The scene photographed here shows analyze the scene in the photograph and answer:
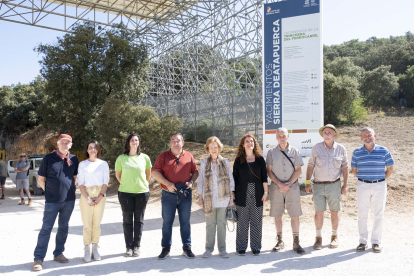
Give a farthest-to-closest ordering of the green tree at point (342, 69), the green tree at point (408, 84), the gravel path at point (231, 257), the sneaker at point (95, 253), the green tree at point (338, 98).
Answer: the green tree at point (408, 84)
the green tree at point (342, 69)
the green tree at point (338, 98)
the sneaker at point (95, 253)
the gravel path at point (231, 257)

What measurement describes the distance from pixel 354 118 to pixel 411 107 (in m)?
8.22

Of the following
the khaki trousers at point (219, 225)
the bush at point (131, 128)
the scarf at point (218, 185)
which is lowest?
the khaki trousers at point (219, 225)

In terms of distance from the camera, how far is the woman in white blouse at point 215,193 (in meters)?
4.48

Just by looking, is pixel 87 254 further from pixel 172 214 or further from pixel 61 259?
pixel 172 214

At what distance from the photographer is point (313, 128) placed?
8141 mm

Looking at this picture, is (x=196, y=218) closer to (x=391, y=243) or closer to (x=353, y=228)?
(x=353, y=228)

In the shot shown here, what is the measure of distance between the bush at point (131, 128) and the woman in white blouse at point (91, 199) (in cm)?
740

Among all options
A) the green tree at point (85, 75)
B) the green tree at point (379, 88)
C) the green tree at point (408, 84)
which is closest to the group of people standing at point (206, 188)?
the green tree at point (85, 75)

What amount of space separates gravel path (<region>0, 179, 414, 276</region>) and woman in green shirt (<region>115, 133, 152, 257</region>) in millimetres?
308

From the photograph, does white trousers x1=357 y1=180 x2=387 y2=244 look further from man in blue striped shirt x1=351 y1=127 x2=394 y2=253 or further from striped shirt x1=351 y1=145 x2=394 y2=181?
striped shirt x1=351 y1=145 x2=394 y2=181

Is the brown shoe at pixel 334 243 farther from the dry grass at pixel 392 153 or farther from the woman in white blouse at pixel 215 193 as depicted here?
the dry grass at pixel 392 153

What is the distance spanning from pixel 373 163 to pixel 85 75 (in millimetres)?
12439

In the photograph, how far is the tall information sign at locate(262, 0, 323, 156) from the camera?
319 inches

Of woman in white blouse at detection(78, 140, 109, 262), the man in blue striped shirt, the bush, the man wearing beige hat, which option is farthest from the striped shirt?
the bush
